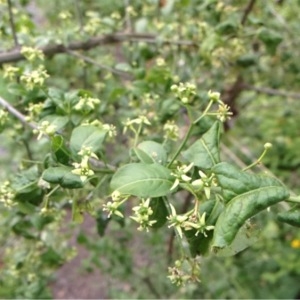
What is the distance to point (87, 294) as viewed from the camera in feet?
10.5

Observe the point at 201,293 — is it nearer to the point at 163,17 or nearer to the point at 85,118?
the point at 163,17

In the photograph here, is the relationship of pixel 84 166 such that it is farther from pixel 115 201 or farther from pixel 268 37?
pixel 268 37

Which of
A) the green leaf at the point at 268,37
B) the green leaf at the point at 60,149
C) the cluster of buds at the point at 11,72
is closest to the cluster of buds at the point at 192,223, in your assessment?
the green leaf at the point at 60,149

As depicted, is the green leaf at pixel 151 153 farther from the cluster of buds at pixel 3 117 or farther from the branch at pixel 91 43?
the branch at pixel 91 43

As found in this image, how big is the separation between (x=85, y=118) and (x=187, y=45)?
77 centimetres

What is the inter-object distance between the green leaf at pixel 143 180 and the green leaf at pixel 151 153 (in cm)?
9

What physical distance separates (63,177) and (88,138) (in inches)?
3.7

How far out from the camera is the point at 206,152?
0.97 metres

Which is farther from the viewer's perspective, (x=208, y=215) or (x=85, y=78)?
(x=85, y=78)

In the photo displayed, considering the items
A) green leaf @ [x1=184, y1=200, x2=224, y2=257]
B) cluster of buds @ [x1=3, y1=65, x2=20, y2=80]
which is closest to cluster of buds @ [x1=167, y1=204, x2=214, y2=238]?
green leaf @ [x1=184, y1=200, x2=224, y2=257]

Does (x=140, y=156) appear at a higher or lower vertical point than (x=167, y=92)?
higher

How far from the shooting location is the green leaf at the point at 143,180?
0.88m

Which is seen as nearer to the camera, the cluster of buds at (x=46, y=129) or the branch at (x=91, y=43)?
the cluster of buds at (x=46, y=129)

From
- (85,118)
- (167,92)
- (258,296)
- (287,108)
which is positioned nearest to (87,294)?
(258,296)
